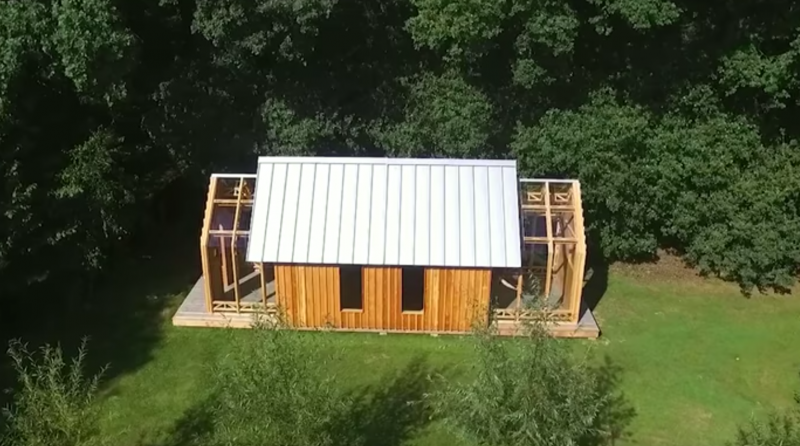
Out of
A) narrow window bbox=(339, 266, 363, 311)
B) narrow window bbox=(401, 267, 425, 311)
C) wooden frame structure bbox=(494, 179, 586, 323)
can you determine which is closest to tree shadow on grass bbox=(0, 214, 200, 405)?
narrow window bbox=(339, 266, 363, 311)

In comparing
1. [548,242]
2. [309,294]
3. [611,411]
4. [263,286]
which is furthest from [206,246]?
[611,411]

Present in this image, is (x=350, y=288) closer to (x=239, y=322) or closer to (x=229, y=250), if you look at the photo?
(x=239, y=322)

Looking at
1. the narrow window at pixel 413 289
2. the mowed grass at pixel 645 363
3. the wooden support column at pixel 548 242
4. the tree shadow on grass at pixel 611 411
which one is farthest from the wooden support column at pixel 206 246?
the tree shadow on grass at pixel 611 411

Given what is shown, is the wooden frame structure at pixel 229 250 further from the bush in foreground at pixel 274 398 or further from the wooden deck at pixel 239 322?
the bush in foreground at pixel 274 398

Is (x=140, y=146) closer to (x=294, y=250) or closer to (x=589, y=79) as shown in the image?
(x=294, y=250)

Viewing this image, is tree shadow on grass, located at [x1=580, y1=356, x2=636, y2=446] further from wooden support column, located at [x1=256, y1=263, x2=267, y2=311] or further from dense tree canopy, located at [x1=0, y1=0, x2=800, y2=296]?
wooden support column, located at [x1=256, y1=263, x2=267, y2=311]

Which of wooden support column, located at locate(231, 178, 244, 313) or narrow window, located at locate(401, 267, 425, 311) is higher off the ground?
wooden support column, located at locate(231, 178, 244, 313)

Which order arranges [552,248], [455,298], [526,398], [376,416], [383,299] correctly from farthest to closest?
1. [383,299]
2. [455,298]
3. [552,248]
4. [376,416]
5. [526,398]
